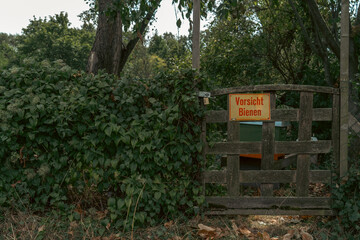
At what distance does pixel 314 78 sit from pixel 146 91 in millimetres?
5865

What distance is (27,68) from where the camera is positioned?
4.79m

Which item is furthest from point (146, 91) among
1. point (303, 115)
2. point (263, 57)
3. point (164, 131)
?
point (263, 57)

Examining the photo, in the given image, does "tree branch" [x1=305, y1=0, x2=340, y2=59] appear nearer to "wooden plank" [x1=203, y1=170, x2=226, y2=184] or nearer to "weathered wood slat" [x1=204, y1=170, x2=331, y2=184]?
"weathered wood slat" [x1=204, y1=170, x2=331, y2=184]

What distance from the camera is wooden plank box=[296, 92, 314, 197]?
4594 mm

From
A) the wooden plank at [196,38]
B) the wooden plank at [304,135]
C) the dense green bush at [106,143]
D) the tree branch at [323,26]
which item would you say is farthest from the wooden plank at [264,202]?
the tree branch at [323,26]

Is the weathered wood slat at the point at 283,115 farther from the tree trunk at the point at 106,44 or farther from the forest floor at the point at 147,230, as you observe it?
the tree trunk at the point at 106,44

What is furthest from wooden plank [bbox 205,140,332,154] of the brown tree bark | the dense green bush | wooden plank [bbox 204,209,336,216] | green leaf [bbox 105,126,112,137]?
the brown tree bark

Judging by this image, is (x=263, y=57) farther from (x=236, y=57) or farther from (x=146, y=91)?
(x=146, y=91)

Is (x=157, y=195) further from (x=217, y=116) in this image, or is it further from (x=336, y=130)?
(x=336, y=130)

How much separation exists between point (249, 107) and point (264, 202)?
4.17ft

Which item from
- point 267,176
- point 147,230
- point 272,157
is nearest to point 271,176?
point 267,176

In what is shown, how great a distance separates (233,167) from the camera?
4652 mm

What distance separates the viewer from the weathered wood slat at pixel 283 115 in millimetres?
4582

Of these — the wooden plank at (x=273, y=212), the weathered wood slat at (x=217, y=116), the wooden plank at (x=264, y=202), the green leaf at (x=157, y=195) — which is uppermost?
the weathered wood slat at (x=217, y=116)
